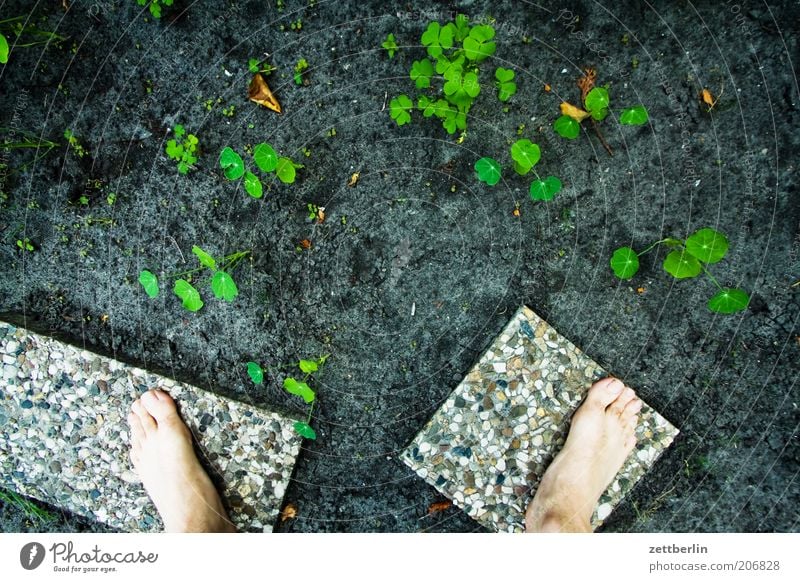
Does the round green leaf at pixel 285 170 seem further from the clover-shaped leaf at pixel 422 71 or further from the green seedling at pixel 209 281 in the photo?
the clover-shaped leaf at pixel 422 71

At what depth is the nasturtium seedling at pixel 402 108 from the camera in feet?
8.89

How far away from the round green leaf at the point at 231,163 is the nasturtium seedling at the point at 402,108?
906mm

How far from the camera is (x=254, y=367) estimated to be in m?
2.88

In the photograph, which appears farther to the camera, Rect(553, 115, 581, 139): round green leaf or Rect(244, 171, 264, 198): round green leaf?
Rect(244, 171, 264, 198): round green leaf

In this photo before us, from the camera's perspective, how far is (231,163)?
2789 mm

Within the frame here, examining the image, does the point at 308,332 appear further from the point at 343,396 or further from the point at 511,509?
the point at 511,509

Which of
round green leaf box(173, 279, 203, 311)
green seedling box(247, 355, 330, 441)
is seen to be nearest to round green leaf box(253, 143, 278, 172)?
round green leaf box(173, 279, 203, 311)

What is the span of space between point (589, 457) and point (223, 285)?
89.3 inches

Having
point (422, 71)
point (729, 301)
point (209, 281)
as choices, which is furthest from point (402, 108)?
point (729, 301)

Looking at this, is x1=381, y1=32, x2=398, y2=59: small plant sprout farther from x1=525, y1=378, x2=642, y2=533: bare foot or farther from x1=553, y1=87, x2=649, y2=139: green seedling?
x1=525, y1=378, x2=642, y2=533: bare foot

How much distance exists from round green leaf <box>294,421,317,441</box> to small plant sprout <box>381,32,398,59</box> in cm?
212

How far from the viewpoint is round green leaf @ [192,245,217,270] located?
106 inches

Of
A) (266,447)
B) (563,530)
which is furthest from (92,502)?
(563,530)
